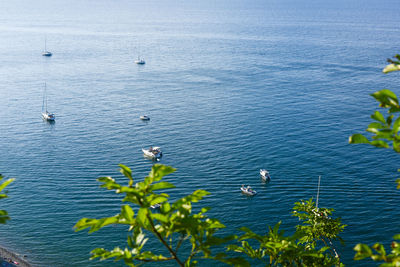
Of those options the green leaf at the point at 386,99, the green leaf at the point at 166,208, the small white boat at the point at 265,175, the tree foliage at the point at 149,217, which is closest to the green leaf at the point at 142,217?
the tree foliage at the point at 149,217

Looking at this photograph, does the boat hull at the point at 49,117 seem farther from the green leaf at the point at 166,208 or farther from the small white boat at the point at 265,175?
→ the green leaf at the point at 166,208

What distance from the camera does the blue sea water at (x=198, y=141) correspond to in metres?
56.3

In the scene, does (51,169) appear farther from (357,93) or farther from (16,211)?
(357,93)

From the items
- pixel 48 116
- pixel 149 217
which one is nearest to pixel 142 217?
pixel 149 217

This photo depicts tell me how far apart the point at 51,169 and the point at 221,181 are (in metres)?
31.0

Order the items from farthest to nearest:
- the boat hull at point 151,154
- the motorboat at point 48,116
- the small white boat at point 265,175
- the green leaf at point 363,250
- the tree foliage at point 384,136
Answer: the motorboat at point 48,116 → the boat hull at point 151,154 → the small white boat at point 265,175 → the tree foliage at point 384,136 → the green leaf at point 363,250

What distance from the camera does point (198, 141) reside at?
79062 millimetres

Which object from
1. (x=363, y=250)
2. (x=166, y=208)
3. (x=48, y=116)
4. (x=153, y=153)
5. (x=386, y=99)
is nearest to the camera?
(x=363, y=250)

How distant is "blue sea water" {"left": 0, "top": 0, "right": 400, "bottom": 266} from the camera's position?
5634 cm

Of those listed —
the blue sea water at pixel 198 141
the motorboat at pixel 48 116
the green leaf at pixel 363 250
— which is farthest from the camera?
the motorboat at pixel 48 116

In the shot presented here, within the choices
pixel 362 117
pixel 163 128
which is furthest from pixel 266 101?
pixel 163 128

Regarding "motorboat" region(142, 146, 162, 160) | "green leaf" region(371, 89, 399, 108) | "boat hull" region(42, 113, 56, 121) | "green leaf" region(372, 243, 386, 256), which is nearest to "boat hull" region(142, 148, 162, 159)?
"motorboat" region(142, 146, 162, 160)

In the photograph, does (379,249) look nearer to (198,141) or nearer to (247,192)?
(247,192)

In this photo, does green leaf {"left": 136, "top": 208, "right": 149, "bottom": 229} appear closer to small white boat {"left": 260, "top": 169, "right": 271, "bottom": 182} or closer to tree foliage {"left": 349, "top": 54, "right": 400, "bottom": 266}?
tree foliage {"left": 349, "top": 54, "right": 400, "bottom": 266}
